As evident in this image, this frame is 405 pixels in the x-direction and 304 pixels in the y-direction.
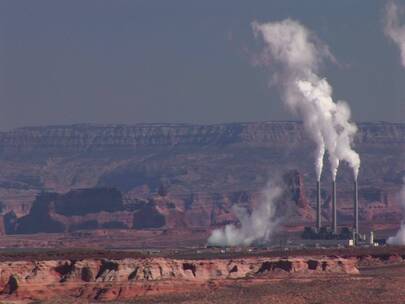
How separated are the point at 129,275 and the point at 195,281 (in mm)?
5689

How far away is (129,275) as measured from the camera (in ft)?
481

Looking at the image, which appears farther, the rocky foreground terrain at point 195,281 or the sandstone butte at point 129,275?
the sandstone butte at point 129,275

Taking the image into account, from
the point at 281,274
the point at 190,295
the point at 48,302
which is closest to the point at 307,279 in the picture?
the point at 281,274

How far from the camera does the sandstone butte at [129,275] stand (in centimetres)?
13875

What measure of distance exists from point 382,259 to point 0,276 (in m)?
53.1

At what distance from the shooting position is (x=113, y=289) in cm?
13888

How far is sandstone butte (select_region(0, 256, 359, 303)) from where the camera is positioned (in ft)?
455

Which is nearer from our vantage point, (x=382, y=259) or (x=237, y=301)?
(x=237, y=301)

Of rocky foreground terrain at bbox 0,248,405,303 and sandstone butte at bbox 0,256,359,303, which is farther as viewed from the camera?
sandstone butte at bbox 0,256,359,303

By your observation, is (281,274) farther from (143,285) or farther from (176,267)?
(143,285)

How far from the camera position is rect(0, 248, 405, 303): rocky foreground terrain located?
13350cm

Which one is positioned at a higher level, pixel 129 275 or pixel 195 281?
pixel 129 275

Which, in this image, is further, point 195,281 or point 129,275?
point 195,281

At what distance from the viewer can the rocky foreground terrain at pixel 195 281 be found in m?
134
